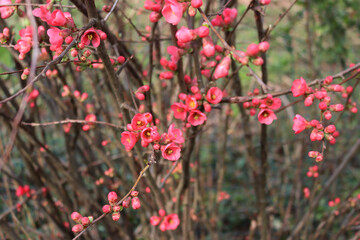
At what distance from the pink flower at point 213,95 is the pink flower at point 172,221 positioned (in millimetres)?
646

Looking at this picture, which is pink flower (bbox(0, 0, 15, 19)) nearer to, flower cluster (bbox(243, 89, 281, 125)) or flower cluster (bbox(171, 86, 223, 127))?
flower cluster (bbox(171, 86, 223, 127))

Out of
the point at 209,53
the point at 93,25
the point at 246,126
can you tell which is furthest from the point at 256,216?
the point at 93,25

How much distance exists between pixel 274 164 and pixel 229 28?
2391mm

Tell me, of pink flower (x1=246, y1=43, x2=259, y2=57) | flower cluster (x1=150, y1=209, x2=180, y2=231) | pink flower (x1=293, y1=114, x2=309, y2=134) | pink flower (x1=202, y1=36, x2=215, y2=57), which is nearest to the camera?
pink flower (x1=246, y1=43, x2=259, y2=57)

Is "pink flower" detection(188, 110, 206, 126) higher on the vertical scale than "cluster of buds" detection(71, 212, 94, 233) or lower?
higher

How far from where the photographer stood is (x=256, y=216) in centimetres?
196

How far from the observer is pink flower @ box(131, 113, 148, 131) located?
0.97 m

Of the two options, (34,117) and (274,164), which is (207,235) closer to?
(274,164)

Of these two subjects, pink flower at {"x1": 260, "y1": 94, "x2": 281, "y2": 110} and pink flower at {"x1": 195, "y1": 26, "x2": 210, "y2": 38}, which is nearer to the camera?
pink flower at {"x1": 195, "y1": 26, "x2": 210, "y2": 38}

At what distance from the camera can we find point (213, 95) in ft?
3.43

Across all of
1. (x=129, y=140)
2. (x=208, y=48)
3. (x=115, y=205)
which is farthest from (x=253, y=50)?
(x=115, y=205)

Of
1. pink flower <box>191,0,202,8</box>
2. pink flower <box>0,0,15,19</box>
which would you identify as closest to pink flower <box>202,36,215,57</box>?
pink flower <box>191,0,202,8</box>

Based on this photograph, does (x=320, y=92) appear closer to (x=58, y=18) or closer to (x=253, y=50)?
(x=253, y=50)

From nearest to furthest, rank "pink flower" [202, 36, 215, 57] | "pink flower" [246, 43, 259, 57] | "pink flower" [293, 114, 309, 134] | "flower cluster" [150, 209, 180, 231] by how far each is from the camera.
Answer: "pink flower" [246, 43, 259, 57] < "pink flower" [202, 36, 215, 57] < "pink flower" [293, 114, 309, 134] < "flower cluster" [150, 209, 180, 231]
